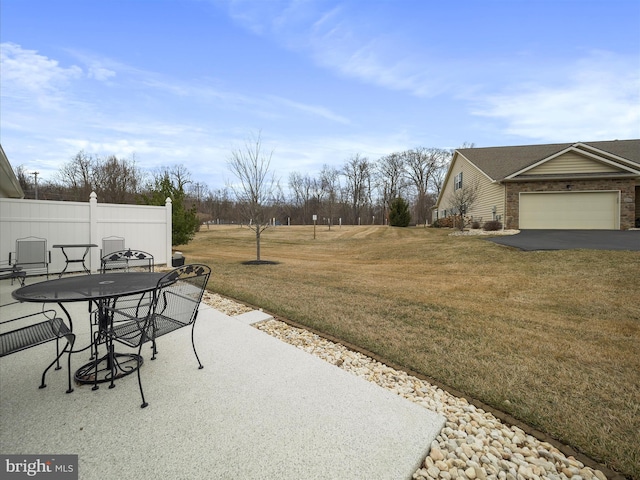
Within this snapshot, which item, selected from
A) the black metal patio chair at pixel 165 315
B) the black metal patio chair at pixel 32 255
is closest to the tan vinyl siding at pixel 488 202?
the black metal patio chair at pixel 165 315

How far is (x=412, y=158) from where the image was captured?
38688 mm

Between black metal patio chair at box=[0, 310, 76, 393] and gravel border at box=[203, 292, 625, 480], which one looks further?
black metal patio chair at box=[0, 310, 76, 393]

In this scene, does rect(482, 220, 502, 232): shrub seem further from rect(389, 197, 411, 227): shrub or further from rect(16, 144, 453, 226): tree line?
rect(16, 144, 453, 226): tree line

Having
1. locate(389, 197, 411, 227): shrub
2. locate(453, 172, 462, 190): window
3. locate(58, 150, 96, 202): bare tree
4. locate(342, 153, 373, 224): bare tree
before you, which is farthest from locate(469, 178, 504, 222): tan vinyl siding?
locate(58, 150, 96, 202): bare tree

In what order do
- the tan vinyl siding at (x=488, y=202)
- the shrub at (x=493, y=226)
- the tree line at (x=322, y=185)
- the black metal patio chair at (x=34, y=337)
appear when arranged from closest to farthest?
the black metal patio chair at (x=34, y=337) < the shrub at (x=493, y=226) < the tan vinyl siding at (x=488, y=202) < the tree line at (x=322, y=185)

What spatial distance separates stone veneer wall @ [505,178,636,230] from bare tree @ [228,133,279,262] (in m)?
12.3

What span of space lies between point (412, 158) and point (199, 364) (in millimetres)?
40211

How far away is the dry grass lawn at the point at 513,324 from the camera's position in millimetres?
2129

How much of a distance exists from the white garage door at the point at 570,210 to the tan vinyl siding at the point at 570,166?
3.89 ft

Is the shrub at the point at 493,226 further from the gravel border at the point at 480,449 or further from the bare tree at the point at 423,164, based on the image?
the bare tree at the point at 423,164

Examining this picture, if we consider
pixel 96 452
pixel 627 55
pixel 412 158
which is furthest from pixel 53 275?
pixel 412 158

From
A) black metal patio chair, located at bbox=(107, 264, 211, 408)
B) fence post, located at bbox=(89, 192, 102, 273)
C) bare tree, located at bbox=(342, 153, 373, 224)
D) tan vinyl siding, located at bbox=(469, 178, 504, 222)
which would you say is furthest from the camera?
bare tree, located at bbox=(342, 153, 373, 224)

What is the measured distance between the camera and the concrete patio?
158 cm

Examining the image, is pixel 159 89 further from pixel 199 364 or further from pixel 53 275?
pixel 199 364
